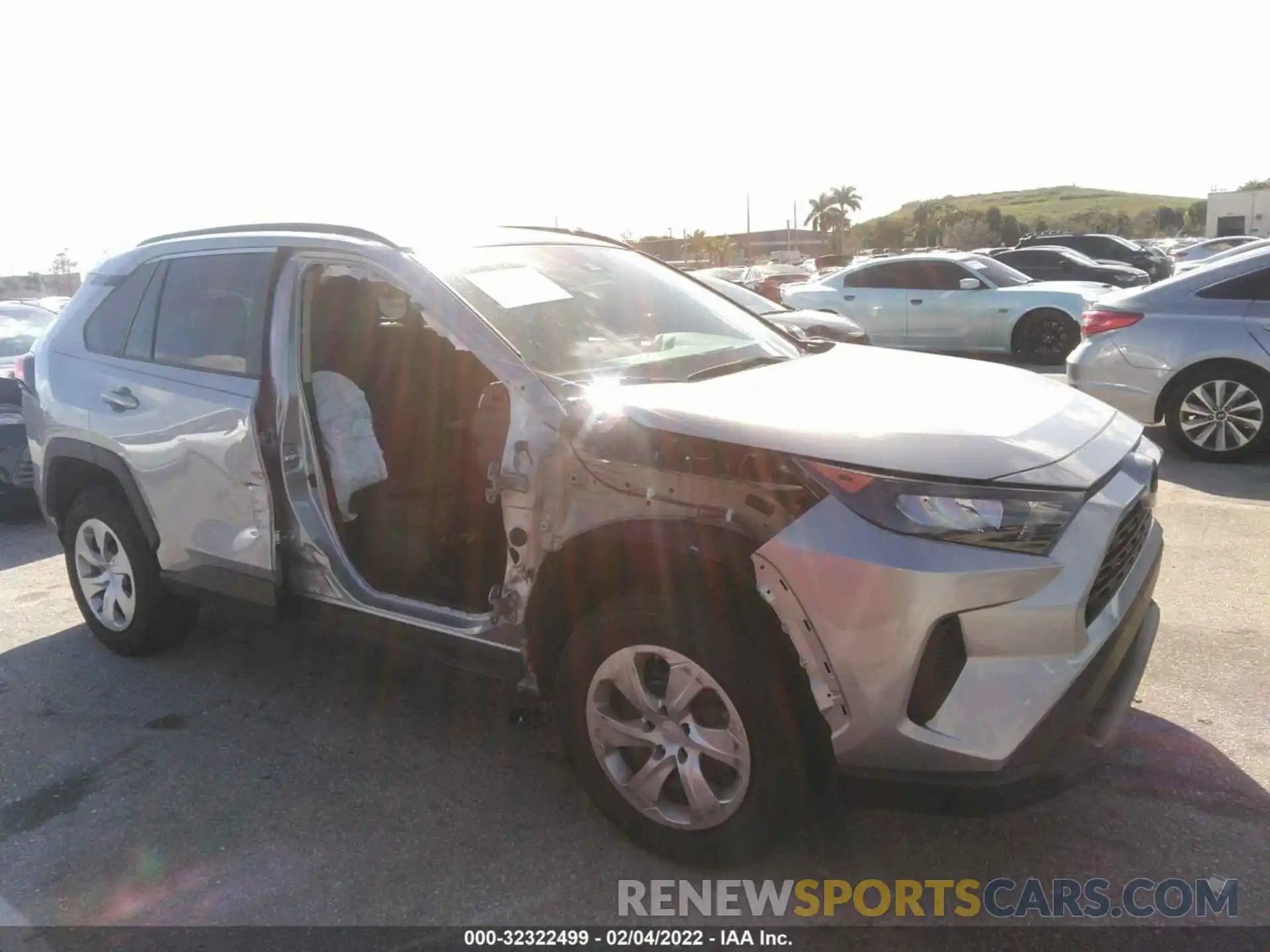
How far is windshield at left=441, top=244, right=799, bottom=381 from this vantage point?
316 cm

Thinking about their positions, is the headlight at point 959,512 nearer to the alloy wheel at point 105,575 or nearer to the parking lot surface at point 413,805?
the parking lot surface at point 413,805

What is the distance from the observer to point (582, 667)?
2775 millimetres

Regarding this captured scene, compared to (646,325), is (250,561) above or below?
below

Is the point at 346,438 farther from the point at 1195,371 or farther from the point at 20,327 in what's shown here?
the point at 20,327

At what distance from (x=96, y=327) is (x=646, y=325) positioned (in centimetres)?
260

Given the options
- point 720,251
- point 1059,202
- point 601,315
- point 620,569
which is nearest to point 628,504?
point 620,569

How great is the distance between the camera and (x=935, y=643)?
2.29 meters

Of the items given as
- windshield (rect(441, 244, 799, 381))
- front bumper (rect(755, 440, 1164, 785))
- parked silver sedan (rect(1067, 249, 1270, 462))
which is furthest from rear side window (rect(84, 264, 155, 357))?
parked silver sedan (rect(1067, 249, 1270, 462))

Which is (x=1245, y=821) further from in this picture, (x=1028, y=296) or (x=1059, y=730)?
(x=1028, y=296)

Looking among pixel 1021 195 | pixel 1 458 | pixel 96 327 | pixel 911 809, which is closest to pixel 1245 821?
pixel 911 809

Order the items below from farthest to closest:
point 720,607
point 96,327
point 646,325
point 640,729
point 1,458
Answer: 1. point 1,458
2. point 96,327
3. point 646,325
4. point 640,729
5. point 720,607

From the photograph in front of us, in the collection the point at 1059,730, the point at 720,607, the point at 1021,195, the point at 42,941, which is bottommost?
the point at 42,941

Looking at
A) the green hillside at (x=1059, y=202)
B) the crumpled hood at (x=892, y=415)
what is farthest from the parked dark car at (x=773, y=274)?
the green hillside at (x=1059, y=202)

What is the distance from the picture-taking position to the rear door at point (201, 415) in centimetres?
366
